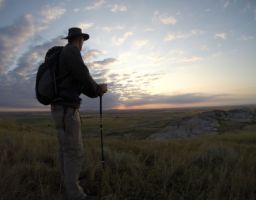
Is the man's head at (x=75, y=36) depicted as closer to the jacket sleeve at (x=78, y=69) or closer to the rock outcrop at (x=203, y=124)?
the jacket sleeve at (x=78, y=69)

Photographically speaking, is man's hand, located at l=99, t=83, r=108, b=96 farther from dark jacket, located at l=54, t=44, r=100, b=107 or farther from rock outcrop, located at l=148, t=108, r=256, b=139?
rock outcrop, located at l=148, t=108, r=256, b=139

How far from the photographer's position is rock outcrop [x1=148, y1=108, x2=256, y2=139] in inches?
1265

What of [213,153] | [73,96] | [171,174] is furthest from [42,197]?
[213,153]

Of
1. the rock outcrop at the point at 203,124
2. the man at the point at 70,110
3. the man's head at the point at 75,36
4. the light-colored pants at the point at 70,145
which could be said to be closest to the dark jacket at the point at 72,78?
the man at the point at 70,110

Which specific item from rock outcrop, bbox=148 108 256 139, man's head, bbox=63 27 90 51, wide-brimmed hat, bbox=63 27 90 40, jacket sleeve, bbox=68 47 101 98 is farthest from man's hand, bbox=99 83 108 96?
rock outcrop, bbox=148 108 256 139

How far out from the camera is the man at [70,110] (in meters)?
3.69

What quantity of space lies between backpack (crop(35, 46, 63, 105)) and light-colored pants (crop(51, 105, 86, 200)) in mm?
202

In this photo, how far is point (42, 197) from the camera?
12.2 feet

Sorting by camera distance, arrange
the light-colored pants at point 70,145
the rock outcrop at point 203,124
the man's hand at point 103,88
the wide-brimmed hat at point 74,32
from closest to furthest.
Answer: the light-colored pants at point 70,145, the wide-brimmed hat at point 74,32, the man's hand at point 103,88, the rock outcrop at point 203,124

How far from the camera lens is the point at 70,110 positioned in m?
3.79

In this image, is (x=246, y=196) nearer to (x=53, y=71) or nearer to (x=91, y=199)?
(x=91, y=199)

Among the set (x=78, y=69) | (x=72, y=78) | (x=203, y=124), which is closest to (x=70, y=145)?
(x=72, y=78)

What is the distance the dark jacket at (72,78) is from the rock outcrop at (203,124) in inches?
1090

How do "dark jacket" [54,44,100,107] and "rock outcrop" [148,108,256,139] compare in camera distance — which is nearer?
"dark jacket" [54,44,100,107]
